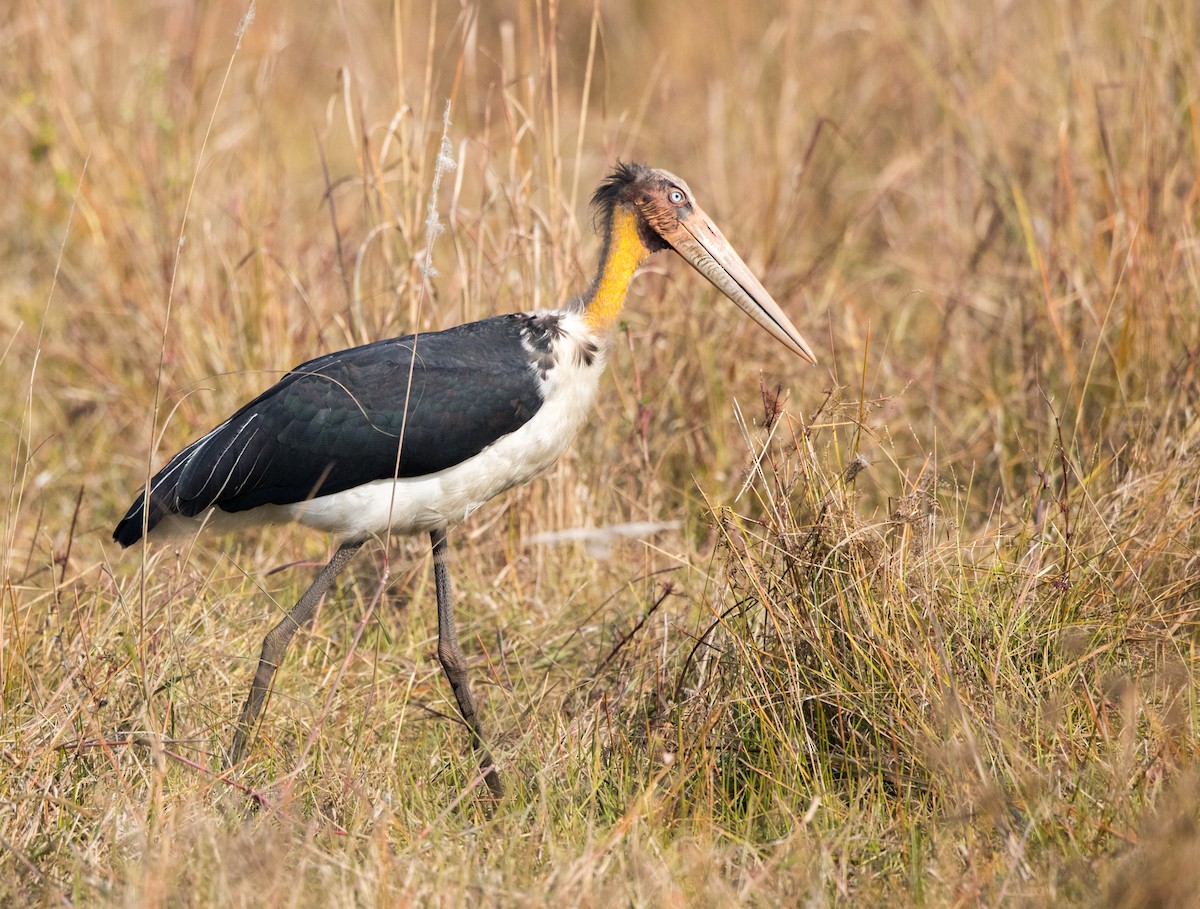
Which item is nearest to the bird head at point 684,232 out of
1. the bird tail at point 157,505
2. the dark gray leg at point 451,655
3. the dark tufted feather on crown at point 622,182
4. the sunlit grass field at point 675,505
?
the dark tufted feather on crown at point 622,182

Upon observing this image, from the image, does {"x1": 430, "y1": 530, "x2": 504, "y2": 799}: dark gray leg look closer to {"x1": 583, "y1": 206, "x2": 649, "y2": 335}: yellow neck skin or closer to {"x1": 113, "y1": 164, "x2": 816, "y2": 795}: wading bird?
{"x1": 113, "y1": 164, "x2": 816, "y2": 795}: wading bird

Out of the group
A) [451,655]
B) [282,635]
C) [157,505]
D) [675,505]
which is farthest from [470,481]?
[675,505]

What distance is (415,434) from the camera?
3441mm

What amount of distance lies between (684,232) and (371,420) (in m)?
1.03

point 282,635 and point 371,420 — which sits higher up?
point 371,420

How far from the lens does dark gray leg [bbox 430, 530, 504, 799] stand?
3.53m

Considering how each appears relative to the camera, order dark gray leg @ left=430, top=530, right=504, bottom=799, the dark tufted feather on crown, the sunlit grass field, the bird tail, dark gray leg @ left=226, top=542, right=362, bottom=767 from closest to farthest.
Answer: the sunlit grass field, dark gray leg @ left=226, top=542, right=362, bottom=767, dark gray leg @ left=430, top=530, right=504, bottom=799, the bird tail, the dark tufted feather on crown

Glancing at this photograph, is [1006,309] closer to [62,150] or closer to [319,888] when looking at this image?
[319,888]

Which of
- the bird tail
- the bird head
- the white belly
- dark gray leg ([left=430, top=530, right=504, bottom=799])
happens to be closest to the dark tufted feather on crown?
the bird head

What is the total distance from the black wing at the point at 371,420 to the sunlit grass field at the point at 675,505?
0.27 m

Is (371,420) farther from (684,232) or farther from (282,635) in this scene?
(684,232)

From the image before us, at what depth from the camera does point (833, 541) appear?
9.98 ft

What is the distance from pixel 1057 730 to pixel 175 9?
19.0ft

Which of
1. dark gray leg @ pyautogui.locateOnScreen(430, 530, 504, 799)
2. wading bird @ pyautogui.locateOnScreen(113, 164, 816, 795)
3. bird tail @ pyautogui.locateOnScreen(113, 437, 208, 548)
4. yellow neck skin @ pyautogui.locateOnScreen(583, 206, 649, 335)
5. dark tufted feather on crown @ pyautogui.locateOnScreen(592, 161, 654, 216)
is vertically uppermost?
dark tufted feather on crown @ pyautogui.locateOnScreen(592, 161, 654, 216)
